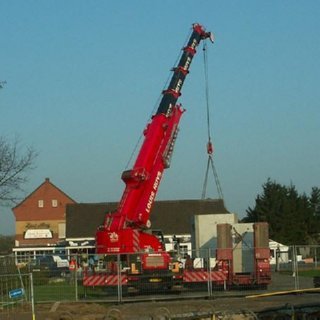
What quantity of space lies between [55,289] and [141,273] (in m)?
3.29

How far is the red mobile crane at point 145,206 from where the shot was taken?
3046 cm

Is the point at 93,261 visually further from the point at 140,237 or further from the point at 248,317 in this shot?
the point at 248,317

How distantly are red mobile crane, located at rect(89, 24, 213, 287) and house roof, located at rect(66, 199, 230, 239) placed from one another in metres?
42.9

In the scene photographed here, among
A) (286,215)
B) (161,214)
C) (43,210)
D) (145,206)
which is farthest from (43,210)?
(145,206)

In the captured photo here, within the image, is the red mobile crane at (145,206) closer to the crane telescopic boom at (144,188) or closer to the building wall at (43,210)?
the crane telescopic boom at (144,188)

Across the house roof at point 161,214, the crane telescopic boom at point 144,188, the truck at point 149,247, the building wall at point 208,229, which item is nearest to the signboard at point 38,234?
the house roof at point 161,214

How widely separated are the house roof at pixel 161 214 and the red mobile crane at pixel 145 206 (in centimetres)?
4294

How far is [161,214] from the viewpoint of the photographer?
→ 78375 mm

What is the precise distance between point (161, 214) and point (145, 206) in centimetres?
4731

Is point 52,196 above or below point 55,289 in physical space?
above

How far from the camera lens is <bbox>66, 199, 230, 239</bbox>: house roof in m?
75.9

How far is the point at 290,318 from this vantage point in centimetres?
1636

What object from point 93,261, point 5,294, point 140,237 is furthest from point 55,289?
point 5,294

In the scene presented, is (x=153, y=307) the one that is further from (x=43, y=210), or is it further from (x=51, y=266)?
(x=43, y=210)
